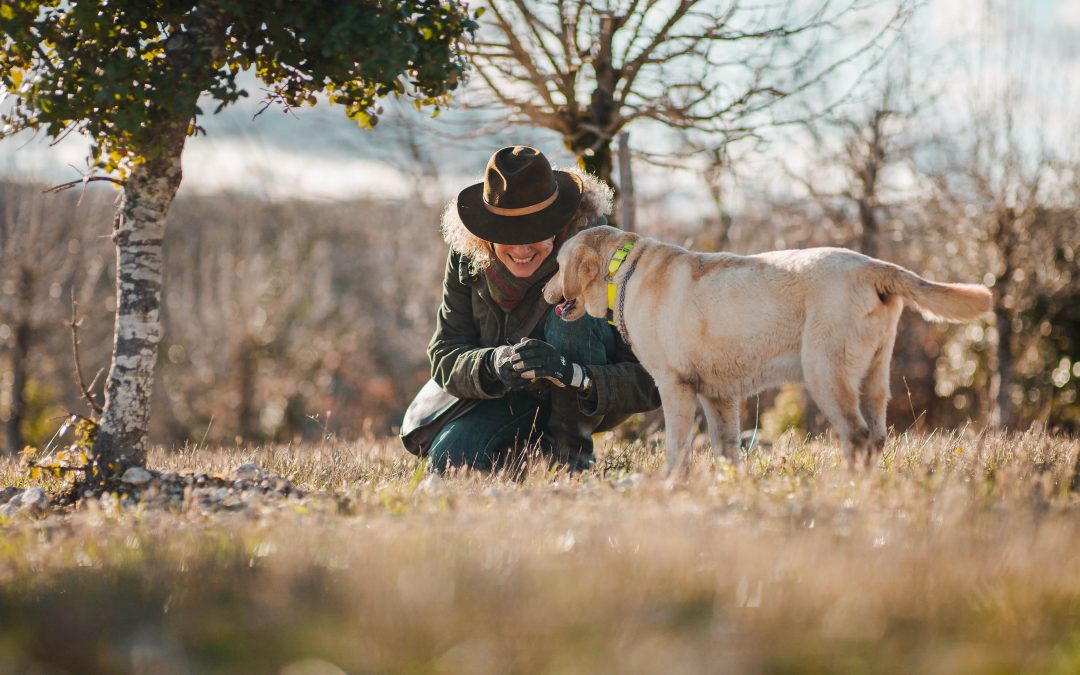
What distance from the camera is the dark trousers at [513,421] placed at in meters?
6.02

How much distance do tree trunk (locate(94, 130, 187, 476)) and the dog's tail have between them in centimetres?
392

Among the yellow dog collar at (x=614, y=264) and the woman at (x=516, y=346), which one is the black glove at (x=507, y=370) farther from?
the yellow dog collar at (x=614, y=264)

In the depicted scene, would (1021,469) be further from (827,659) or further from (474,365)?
(474,365)

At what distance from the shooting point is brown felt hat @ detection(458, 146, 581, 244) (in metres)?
5.65

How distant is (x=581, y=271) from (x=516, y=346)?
583 millimetres

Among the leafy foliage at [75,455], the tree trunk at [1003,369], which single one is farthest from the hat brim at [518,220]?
the tree trunk at [1003,369]

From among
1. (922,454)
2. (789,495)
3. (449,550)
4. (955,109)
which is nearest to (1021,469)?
(922,454)

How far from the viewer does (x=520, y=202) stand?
5.69m

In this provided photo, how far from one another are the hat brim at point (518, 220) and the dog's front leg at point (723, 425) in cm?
140

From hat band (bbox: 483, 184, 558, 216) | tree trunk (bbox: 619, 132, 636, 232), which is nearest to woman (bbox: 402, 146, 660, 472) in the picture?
hat band (bbox: 483, 184, 558, 216)

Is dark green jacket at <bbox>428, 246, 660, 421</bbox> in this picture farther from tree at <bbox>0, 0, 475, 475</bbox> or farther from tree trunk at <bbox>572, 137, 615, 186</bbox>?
tree trunk at <bbox>572, 137, 615, 186</bbox>

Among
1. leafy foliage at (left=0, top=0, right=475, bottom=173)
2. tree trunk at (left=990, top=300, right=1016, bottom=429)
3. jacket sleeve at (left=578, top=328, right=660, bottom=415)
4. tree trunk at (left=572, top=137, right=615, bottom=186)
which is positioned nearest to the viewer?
leafy foliage at (left=0, top=0, right=475, bottom=173)

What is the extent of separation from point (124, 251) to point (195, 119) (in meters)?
0.88

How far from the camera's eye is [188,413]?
24.5 metres
